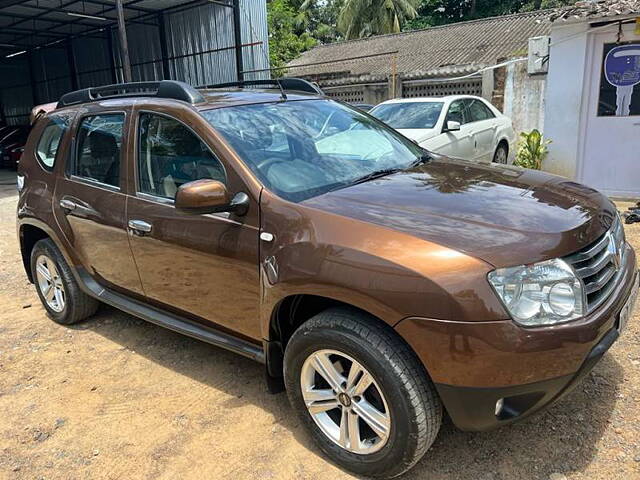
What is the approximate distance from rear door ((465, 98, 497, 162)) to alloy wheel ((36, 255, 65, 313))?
663 cm

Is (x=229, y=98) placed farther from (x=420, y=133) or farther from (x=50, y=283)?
(x=420, y=133)

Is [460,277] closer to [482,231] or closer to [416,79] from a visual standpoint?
[482,231]

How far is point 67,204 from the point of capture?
12.6ft

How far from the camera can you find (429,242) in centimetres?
212

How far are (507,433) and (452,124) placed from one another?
581 cm

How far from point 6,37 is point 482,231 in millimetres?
26826

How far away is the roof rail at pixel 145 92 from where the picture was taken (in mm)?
3148

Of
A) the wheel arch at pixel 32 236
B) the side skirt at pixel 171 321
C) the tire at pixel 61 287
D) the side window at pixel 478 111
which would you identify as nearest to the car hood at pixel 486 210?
the side skirt at pixel 171 321

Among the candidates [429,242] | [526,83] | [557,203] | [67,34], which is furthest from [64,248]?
[67,34]

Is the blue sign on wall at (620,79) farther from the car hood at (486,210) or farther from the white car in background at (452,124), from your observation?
the car hood at (486,210)

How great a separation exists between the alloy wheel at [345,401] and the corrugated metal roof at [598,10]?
707 centimetres

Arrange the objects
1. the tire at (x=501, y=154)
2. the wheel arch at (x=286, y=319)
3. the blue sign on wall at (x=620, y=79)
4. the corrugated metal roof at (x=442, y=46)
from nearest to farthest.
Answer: the wheel arch at (x=286, y=319)
the blue sign on wall at (x=620, y=79)
the tire at (x=501, y=154)
the corrugated metal roof at (x=442, y=46)

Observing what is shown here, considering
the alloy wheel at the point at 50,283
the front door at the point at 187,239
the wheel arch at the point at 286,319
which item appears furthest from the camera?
the alloy wheel at the point at 50,283

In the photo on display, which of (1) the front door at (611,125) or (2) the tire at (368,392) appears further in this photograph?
(1) the front door at (611,125)
